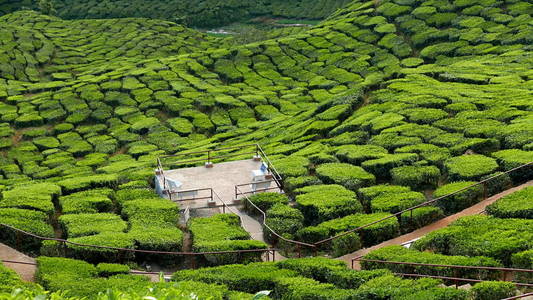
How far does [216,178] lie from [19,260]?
8518 mm

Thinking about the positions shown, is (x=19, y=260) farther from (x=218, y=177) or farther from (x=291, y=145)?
(x=291, y=145)

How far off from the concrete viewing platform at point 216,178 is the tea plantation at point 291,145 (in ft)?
3.45

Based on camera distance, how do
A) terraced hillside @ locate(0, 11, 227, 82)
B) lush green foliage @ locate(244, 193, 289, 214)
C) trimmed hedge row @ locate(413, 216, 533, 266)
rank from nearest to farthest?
trimmed hedge row @ locate(413, 216, 533, 266) → lush green foliage @ locate(244, 193, 289, 214) → terraced hillside @ locate(0, 11, 227, 82)

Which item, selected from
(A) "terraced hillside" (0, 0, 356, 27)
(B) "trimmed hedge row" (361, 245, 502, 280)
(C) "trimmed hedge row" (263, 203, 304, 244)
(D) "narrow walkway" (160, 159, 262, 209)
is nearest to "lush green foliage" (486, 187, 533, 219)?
(B) "trimmed hedge row" (361, 245, 502, 280)

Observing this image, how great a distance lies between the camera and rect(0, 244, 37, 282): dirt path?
1847 centimetres

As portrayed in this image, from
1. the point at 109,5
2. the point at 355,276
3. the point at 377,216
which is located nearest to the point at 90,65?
the point at 109,5

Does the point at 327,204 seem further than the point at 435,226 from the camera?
Yes

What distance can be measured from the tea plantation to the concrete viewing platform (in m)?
1.05

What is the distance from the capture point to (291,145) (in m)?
30.8

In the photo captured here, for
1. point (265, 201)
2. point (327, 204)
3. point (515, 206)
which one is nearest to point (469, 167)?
point (515, 206)

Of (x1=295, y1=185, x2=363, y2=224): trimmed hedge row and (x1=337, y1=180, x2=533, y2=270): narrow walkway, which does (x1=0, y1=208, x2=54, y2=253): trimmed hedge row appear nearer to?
(x1=295, y1=185, x2=363, y2=224): trimmed hedge row

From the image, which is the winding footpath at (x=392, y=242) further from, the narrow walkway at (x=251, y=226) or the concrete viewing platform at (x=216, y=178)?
the concrete viewing platform at (x=216, y=178)

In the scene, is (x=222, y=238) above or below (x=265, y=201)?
below

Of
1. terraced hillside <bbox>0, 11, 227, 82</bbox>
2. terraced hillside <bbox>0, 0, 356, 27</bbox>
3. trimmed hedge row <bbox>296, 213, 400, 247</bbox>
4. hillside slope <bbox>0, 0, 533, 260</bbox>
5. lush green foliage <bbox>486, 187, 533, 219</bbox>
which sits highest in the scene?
terraced hillside <bbox>0, 0, 356, 27</bbox>
